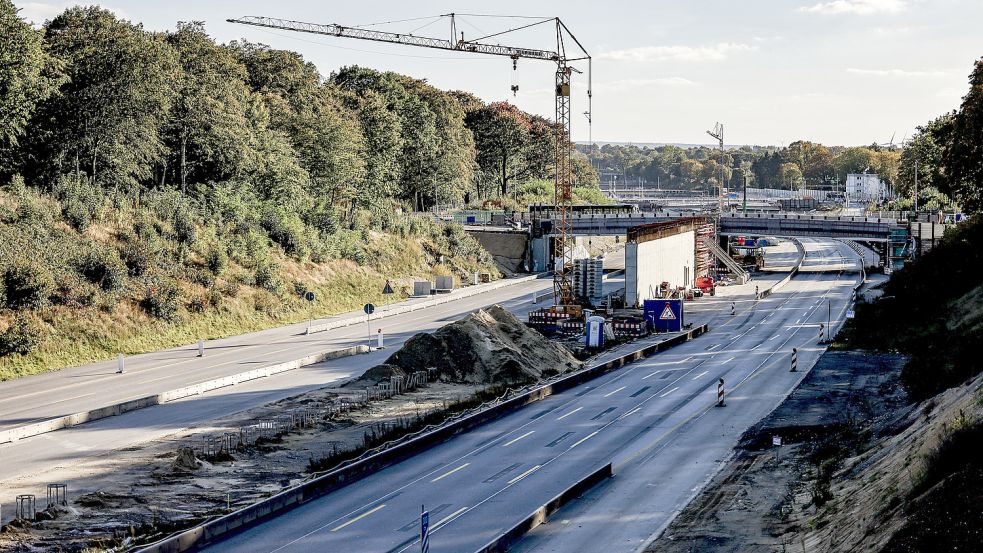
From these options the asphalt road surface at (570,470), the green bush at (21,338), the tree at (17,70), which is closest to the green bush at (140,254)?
the tree at (17,70)

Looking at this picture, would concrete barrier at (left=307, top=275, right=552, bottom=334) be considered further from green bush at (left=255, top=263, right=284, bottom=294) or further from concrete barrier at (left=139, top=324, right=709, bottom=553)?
concrete barrier at (left=139, top=324, right=709, bottom=553)

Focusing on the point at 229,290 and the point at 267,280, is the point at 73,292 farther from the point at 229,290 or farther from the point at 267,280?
the point at 267,280

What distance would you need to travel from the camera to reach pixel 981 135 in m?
64.3

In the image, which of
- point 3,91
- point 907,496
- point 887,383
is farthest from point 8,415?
point 887,383

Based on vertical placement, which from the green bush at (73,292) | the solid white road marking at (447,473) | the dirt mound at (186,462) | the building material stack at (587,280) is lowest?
the solid white road marking at (447,473)

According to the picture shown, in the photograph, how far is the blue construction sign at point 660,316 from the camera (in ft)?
230

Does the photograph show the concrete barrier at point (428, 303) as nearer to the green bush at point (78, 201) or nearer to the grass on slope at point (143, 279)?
the grass on slope at point (143, 279)

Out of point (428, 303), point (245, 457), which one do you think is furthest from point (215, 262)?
point (245, 457)

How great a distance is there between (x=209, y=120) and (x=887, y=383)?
51.5 meters

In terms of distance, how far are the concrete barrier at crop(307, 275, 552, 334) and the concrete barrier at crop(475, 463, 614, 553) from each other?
38.3 m

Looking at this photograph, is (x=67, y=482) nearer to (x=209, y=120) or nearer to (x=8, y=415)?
(x=8, y=415)

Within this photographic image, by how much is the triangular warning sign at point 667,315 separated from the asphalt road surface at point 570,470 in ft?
29.0

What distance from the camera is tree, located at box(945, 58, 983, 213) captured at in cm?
6469

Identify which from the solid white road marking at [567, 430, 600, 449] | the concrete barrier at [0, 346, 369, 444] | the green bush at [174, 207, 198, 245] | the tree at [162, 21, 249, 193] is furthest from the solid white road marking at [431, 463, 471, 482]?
the tree at [162, 21, 249, 193]
